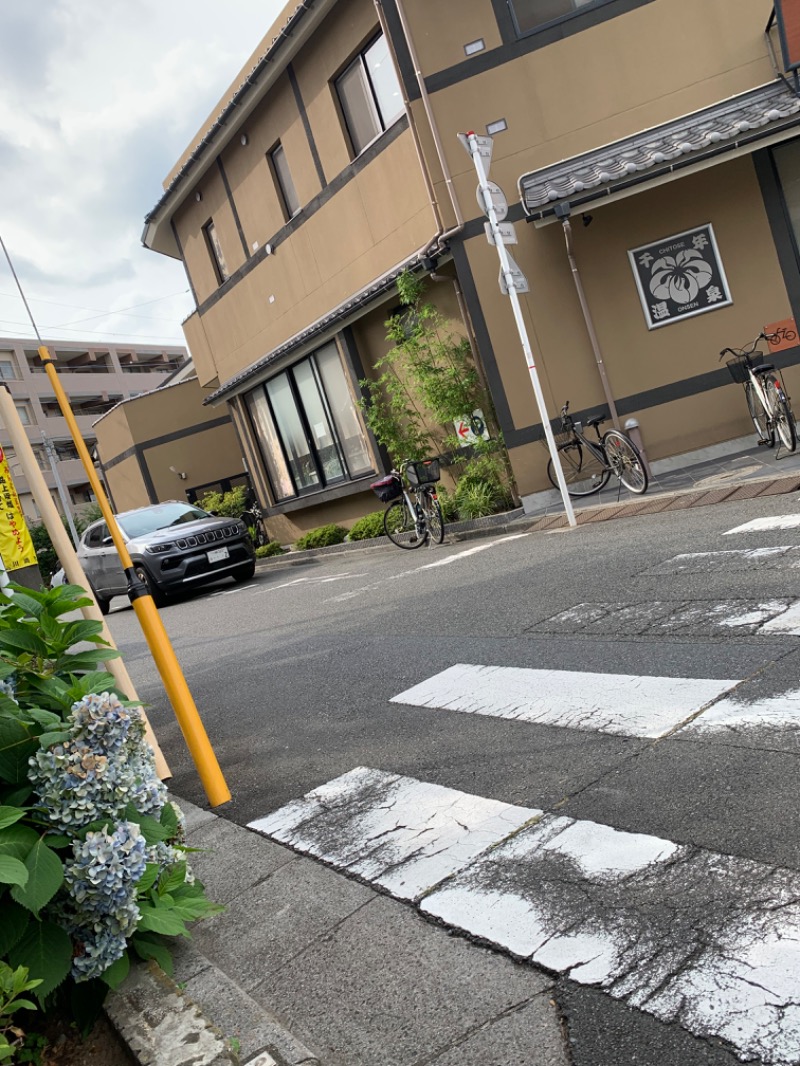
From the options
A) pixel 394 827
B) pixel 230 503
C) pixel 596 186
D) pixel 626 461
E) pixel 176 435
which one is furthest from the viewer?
pixel 176 435

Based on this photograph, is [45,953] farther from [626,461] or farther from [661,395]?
[661,395]

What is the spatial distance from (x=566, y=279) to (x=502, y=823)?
10154mm

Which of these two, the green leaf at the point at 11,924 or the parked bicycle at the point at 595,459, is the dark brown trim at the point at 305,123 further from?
the green leaf at the point at 11,924

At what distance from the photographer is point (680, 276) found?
11867 millimetres

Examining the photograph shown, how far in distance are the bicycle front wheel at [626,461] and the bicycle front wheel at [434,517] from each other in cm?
250

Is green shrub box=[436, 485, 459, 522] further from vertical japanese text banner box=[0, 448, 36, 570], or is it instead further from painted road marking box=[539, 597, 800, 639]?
vertical japanese text banner box=[0, 448, 36, 570]

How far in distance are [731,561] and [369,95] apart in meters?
10.9

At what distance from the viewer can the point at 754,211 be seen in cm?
1155

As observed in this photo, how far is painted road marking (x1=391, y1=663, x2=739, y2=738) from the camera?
3.79 metres

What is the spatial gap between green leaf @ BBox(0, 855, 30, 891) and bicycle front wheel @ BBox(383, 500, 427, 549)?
35.7 ft

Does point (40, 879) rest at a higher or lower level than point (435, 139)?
lower

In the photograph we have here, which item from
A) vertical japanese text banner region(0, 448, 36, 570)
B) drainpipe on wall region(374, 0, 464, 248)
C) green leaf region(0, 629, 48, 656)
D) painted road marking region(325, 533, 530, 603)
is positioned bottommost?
painted road marking region(325, 533, 530, 603)

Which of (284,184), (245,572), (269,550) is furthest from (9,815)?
(284,184)

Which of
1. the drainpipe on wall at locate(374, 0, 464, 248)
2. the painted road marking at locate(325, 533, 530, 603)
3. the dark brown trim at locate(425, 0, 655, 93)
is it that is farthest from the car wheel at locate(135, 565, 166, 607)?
the dark brown trim at locate(425, 0, 655, 93)
